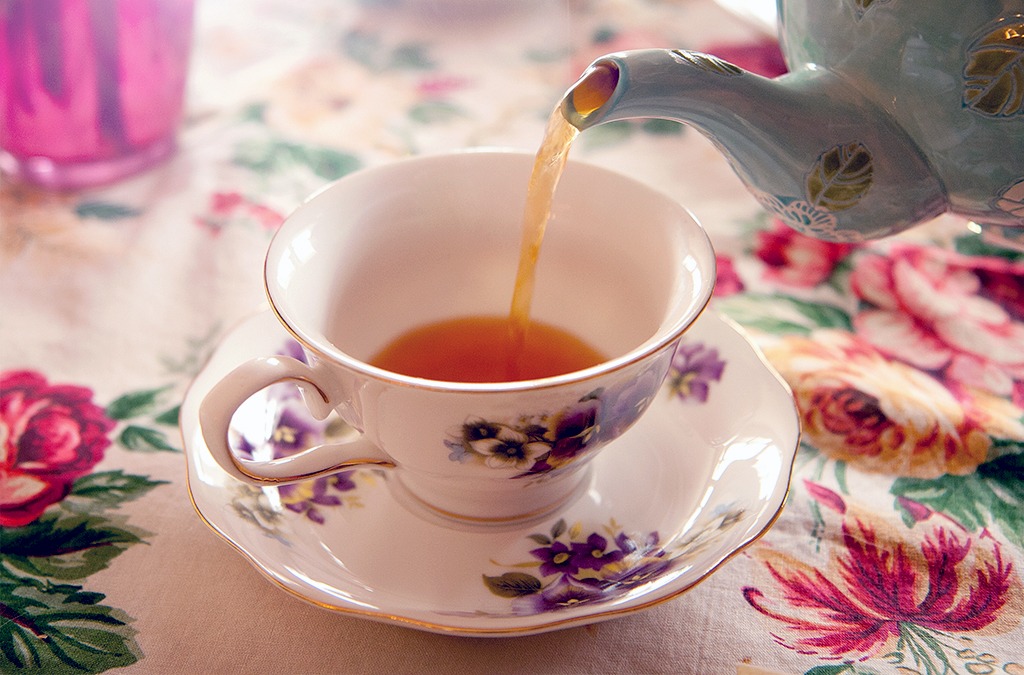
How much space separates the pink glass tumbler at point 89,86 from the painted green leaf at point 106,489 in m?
0.45

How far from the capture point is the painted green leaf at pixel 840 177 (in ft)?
1.94

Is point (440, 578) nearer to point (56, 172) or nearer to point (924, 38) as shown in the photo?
point (924, 38)

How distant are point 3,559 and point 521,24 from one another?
1.00m

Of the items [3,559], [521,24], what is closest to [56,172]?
[3,559]

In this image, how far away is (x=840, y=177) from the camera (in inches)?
23.6

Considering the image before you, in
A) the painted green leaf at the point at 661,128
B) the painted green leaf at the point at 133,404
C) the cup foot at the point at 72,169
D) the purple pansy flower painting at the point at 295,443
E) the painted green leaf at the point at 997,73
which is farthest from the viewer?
the painted green leaf at the point at 661,128

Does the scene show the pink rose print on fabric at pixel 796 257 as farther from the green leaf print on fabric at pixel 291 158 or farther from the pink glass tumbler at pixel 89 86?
the pink glass tumbler at pixel 89 86

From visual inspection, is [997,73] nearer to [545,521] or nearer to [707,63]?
[707,63]

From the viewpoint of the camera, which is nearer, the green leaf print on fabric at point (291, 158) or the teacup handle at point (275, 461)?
the teacup handle at point (275, 461)

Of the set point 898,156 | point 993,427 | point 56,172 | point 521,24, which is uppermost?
point 898,156

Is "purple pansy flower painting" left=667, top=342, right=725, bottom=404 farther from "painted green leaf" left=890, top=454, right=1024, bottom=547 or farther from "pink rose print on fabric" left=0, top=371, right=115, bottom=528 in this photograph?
"pink rose print on fabric" left=0, top=371, right=115, bottom=528

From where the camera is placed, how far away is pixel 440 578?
56 centimetres

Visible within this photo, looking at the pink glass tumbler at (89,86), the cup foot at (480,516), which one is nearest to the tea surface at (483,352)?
the cup foot at (480,516)

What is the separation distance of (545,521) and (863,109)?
34cm
